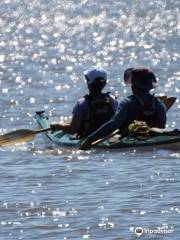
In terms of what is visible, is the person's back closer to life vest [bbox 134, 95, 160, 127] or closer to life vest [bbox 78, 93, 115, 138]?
life vest [bbox 78, 93, 115, 138]

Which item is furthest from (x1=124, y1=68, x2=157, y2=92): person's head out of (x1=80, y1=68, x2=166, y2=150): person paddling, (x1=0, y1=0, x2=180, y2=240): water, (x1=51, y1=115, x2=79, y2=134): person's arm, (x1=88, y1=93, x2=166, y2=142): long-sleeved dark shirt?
(x1=51, y1=115, x2=79, y2=134): person's arm

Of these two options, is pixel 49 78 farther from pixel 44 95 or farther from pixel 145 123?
pixel 145 123

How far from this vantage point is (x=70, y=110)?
1997 cm

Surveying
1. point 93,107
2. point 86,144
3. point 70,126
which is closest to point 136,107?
point 86,144

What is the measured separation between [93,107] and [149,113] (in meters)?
0.83

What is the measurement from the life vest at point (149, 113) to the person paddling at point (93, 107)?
0.68 m

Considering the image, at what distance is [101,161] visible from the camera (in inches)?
572

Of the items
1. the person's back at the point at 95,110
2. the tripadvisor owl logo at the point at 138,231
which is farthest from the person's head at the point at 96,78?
the tripadvisor owl logo at the point at 138,231

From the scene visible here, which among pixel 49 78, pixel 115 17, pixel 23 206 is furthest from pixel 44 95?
pixel 115 17

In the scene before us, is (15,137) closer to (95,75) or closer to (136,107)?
(95,75)

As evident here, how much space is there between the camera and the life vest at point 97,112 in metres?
15.2

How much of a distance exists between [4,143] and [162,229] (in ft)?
18.8

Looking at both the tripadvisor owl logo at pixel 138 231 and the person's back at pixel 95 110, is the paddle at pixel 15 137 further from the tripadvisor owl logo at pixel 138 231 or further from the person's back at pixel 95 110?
the tripadvisor owl logo at pixel 138 231

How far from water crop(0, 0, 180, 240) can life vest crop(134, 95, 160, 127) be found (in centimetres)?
40
